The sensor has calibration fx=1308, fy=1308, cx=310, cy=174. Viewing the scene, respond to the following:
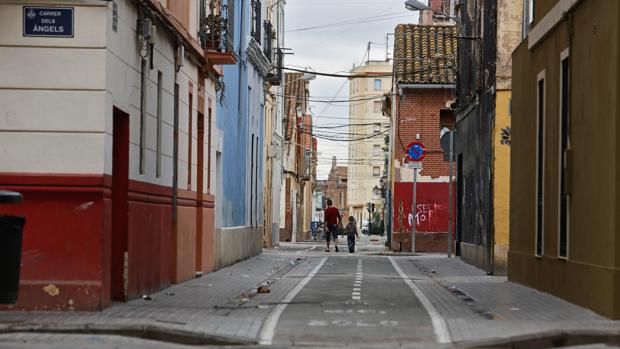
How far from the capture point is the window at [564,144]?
19.2 meters

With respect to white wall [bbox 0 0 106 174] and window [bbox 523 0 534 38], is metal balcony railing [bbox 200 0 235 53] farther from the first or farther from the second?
white wall [bbox 0 0 106 174]

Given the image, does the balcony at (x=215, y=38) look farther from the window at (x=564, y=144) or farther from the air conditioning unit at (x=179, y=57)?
the window at (x=564, y=144)

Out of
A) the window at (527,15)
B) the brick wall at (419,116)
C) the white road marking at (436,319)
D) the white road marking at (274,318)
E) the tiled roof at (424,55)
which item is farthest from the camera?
the brick wall at (419,116)

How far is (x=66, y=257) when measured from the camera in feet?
52.5

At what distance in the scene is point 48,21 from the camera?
1608 centimetres

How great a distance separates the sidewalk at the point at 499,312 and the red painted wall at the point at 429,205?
21.9 m

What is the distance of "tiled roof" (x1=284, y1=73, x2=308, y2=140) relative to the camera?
78312mm

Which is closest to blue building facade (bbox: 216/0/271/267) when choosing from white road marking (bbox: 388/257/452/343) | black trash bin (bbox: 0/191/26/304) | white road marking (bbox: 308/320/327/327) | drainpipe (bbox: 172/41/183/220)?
drainpipe (bbox: 172/41/183/220)

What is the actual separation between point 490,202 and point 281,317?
49.0ft

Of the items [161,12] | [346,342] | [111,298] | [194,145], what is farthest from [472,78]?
[346,342]

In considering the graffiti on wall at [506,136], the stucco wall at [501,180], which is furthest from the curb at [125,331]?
the graffiti on wall at [506,136]

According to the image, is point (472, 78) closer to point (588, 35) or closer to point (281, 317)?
point (588, 35)

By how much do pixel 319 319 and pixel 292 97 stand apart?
63.5m

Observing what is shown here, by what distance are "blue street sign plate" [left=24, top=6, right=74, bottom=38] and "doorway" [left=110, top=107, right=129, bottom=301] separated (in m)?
2.10
